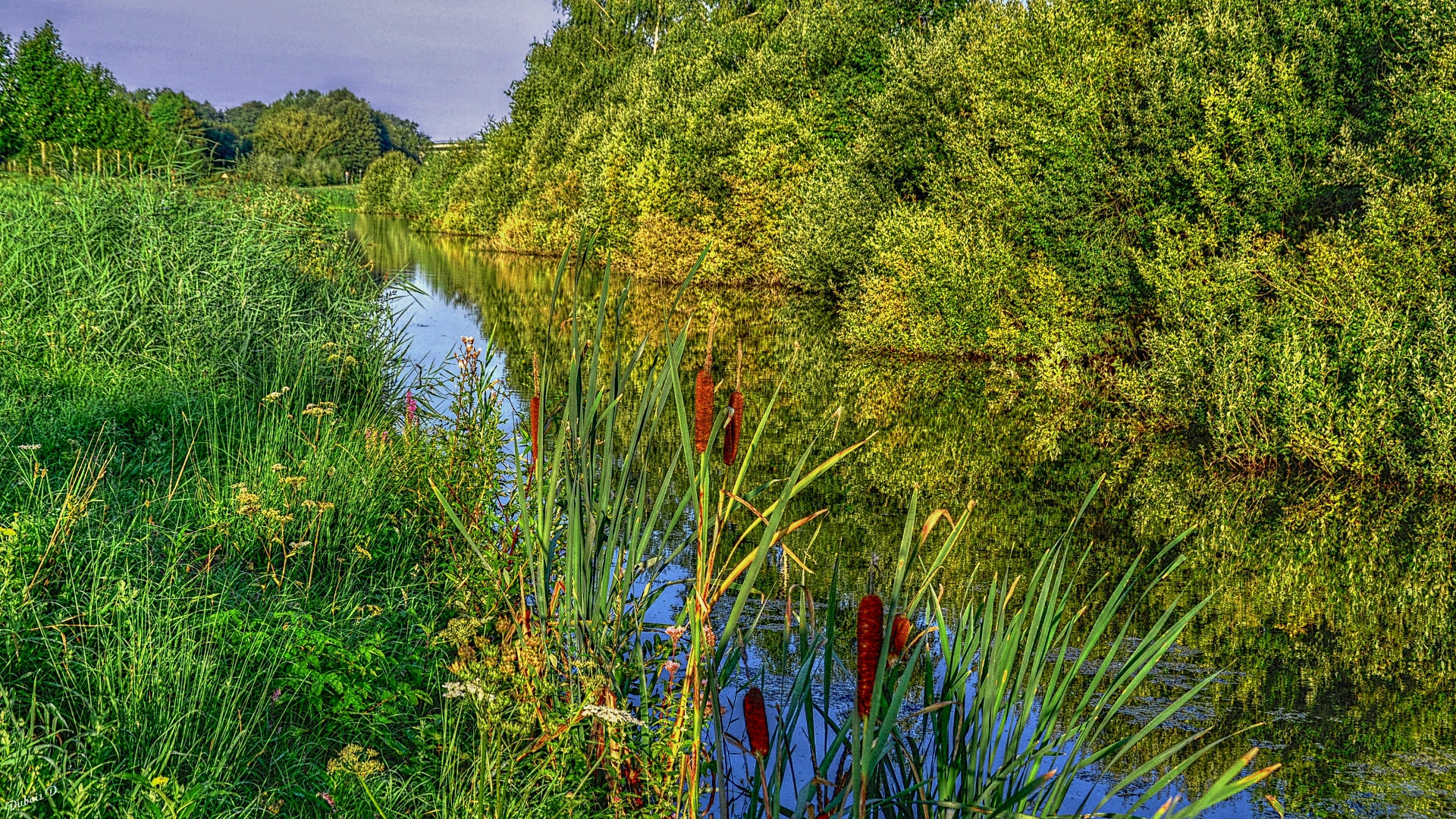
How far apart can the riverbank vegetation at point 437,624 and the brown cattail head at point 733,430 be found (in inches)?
2.3

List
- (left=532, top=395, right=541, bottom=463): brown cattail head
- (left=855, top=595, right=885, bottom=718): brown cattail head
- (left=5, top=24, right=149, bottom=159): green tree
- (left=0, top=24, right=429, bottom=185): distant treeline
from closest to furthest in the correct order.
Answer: (left=855, top=595, right=885, bottom=718): brown cattail head, (left=532, top=395, right=541, bottom=463): brown cattail head, (left=0, top=24, right=429, bottom=185): distant treeline, (left=5, top=24, right=149, bottom=159): green tree

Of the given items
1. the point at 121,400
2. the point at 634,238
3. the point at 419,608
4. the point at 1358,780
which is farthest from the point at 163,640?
the point at 634,238

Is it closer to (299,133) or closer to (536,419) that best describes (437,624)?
(536,419)

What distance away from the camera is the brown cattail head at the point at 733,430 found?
2309 mm

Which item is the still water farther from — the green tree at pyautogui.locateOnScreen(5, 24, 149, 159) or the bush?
the bush

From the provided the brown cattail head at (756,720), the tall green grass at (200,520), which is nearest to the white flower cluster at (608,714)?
the brown cattail head at (756,720)

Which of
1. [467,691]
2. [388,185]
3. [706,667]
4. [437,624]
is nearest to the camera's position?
[706,667]

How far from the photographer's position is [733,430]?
7.63 ft

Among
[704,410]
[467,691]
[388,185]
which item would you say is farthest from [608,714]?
[388,185]

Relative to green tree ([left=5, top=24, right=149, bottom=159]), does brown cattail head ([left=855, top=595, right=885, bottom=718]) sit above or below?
below

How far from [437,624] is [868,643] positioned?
3.93 m

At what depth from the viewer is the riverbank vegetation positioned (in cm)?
285

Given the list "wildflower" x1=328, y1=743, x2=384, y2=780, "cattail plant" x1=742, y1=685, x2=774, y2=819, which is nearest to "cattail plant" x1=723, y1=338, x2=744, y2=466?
"cattail plant" x1=742, y1=685, x2=774, y2=819

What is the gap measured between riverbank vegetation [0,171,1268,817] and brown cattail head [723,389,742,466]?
59 mm
